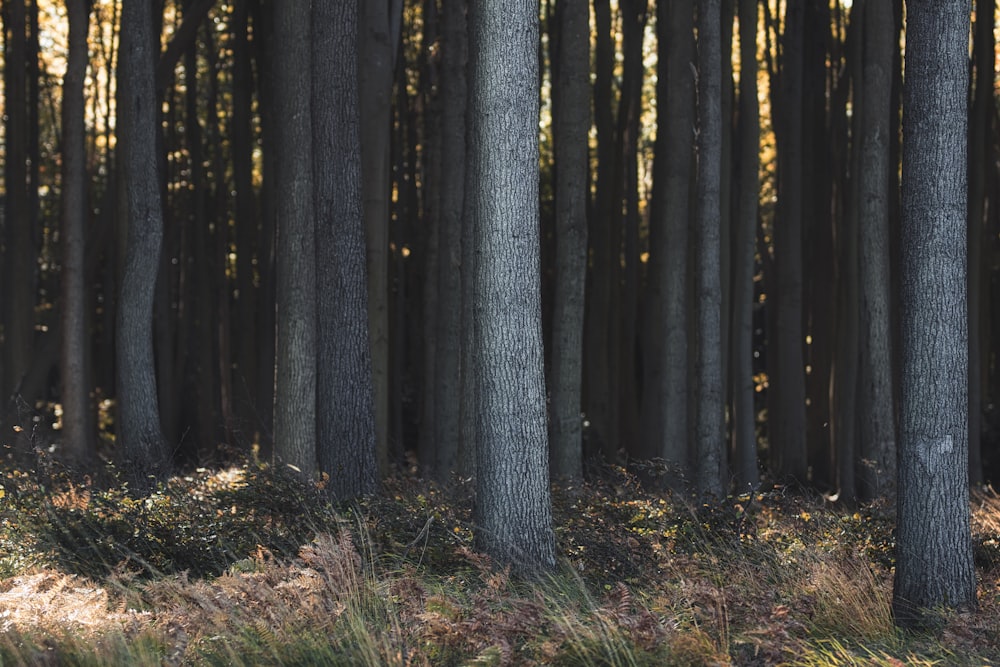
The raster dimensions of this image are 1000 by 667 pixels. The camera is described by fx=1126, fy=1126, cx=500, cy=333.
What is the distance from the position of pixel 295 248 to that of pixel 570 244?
2.91 meters

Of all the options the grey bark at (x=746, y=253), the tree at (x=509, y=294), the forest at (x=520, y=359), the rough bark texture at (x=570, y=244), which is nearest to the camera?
the forest at (x=520, y=359)

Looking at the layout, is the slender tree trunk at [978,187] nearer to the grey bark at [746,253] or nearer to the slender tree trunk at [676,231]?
the grey bark at [746,253]

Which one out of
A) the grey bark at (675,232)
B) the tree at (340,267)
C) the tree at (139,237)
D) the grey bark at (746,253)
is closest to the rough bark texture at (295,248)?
the tree at (340,267)

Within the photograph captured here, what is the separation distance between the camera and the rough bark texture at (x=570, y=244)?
11.9 m

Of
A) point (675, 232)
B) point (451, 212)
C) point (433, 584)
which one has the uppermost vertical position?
point (451, 212)

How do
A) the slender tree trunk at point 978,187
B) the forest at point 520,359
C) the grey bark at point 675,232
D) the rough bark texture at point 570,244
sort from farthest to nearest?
the slender tree trunk at point 978,187
the grey bark at point 675,232
the rough bark texture at point 570,244
the forest at point 520,359

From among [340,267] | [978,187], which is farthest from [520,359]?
[978,187]

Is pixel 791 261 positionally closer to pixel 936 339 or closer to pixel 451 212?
pixel 451 212

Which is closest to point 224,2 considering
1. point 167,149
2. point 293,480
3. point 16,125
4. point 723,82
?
point 167,149

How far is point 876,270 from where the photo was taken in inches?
471

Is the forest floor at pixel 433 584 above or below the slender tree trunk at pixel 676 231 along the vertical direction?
below

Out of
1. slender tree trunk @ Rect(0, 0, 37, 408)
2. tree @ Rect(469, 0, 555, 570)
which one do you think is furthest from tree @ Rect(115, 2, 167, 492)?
tree @ Rect(469, 0, 555, 570)

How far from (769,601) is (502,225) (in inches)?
123

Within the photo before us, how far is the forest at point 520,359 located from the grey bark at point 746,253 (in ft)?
0.14
